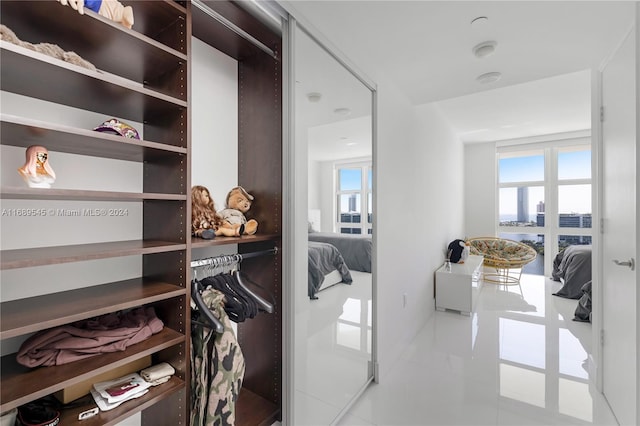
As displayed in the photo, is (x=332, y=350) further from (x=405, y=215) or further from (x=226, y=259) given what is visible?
(x=405, y=215)

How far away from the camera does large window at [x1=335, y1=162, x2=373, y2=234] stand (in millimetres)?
1928

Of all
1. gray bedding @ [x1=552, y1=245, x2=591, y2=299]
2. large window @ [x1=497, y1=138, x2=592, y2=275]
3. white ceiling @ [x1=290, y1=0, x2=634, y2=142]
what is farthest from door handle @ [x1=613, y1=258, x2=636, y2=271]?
large window @ [x1=497, y1=138, x2=592, y2=275]

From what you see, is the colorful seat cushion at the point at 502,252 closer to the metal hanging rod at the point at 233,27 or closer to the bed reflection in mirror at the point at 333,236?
the bed reflection in mirror at the point at 333,236

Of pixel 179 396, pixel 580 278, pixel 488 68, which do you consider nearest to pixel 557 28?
pixel 488 68

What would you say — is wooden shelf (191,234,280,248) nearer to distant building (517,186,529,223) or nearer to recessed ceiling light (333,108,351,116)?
recessed ceiling light (333,108,351,116)

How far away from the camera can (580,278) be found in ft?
13.4

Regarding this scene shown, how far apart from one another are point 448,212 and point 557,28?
11.0ft

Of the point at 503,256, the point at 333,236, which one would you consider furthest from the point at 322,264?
the point at 503,256

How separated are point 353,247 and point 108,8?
5.56 feet

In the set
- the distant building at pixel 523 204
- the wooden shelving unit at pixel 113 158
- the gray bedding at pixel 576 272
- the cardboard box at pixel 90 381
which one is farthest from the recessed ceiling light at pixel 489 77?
the distant building at pixel 523 204

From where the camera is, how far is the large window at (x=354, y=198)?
6.32ft

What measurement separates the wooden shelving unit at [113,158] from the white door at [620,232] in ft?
7.54

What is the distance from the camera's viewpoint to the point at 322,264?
5.85 feet

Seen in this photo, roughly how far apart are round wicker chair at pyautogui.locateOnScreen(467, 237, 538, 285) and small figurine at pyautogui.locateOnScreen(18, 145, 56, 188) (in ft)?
19.5
